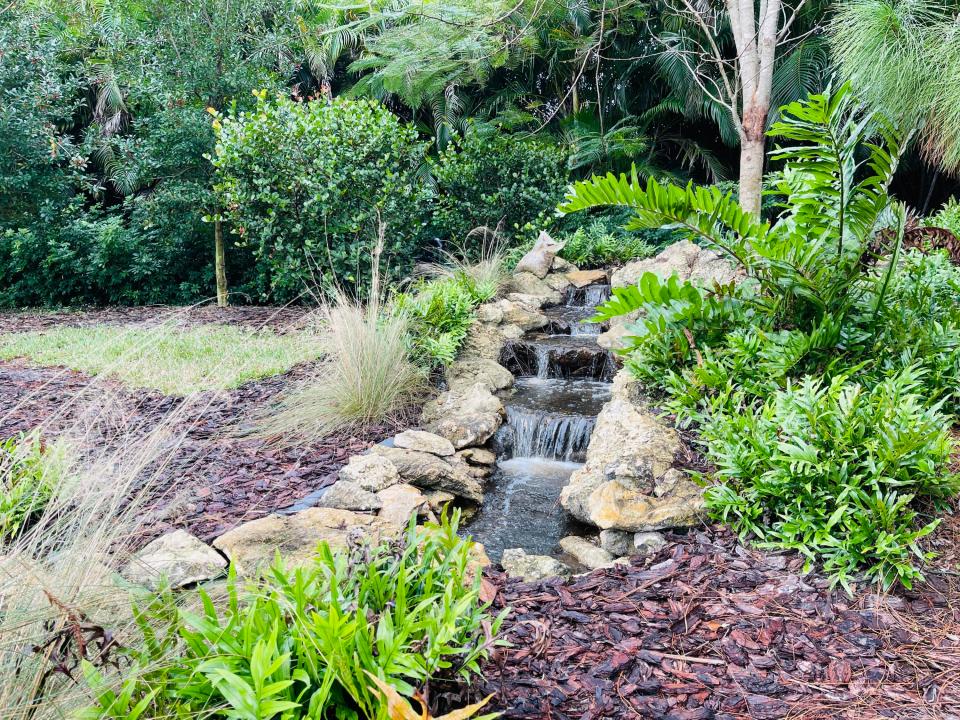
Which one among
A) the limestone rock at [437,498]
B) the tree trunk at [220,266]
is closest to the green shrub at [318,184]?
the tree trunk at [220,266]

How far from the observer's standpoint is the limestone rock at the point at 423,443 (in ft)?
12.9

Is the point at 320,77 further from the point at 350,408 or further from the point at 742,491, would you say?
the point at 742,491

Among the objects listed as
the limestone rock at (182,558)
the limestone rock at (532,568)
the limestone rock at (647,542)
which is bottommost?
the limestone rock at (532,568)

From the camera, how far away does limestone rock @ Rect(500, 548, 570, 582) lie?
8.90 ft

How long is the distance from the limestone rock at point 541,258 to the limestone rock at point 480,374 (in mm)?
3032

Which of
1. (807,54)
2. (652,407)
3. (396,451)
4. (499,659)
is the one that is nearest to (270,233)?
(396,451)

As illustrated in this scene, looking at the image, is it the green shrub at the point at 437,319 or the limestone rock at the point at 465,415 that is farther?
the green shrub at the point at 437,319

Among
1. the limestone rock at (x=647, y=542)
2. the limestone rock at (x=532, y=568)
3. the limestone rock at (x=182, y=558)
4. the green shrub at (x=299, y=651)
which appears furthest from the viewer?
the limestone rock at (x=647, y=542)

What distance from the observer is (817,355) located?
11.1ft

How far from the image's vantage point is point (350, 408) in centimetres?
425

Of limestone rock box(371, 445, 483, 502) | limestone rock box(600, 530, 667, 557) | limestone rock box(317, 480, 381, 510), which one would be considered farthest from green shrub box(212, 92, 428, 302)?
limestone rock box(600, 530, 667, 557)

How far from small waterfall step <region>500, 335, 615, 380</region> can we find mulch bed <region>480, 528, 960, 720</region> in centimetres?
315

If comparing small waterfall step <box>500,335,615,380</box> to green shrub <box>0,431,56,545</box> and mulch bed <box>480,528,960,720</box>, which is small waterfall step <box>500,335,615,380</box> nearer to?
mulch bed <box>480,528,960,720</box>

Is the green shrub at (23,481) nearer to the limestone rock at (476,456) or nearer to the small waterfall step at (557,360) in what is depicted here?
the limestone rock at (476,456)
